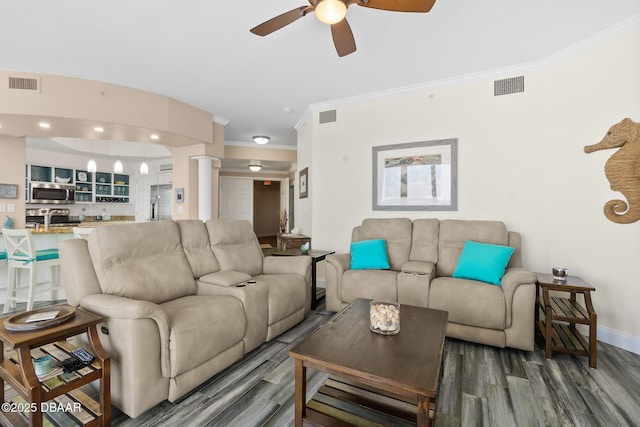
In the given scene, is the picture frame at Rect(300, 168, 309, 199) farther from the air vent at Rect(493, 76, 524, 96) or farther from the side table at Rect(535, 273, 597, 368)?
the side table at Rect(535, 273, 597, 368)

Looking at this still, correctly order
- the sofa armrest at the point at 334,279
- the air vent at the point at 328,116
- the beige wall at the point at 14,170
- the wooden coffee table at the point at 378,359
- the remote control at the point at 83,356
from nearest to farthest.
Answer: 1. the wooden coffee table at the point at 378,359
2. the remote control at the point at 83,356
3. the sofa armrest at the point at 334,279
4. the beige wall at the point at 14,170
5. the air vent at the point at 328,116

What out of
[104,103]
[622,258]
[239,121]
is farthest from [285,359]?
[239,121]

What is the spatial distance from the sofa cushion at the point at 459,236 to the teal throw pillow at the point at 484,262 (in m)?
0.19

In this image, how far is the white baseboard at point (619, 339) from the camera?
7.97ft

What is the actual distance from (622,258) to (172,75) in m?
5.02

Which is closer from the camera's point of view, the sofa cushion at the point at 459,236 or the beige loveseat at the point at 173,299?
the beige loveseat at the point at 173,299

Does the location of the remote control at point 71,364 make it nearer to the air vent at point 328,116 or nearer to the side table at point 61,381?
the side table at point 61,381

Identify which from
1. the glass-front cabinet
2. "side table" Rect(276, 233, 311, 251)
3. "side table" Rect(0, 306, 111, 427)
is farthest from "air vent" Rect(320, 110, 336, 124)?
the glass-front cabinet

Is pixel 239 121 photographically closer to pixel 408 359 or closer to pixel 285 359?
pixel 285 359

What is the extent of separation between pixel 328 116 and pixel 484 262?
290 centimetres

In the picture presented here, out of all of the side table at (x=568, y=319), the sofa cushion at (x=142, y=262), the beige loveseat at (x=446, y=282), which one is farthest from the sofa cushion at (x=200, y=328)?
the side table at (x=568, y=319)

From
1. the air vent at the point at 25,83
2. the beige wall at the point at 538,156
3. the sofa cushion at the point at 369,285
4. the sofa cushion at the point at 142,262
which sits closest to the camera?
the sofa cushion at the point at 142,262

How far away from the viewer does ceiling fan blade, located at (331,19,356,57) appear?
2016 millimetres

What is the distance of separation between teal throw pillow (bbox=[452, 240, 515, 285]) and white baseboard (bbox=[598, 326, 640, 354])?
1063mm
